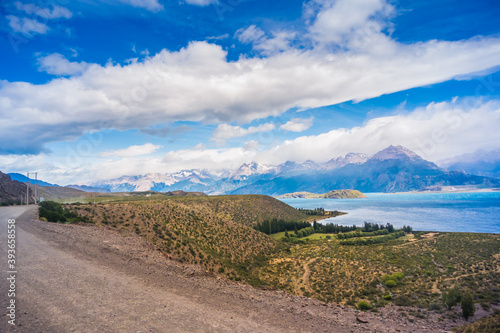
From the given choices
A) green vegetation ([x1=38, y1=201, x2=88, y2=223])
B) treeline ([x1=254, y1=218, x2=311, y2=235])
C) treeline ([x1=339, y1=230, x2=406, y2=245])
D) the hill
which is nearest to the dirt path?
green vegetation ([x1=38, y1=201, x2=88, y2=223])

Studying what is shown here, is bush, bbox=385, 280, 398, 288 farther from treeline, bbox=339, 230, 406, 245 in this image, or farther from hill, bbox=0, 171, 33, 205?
hill, bbox=0, 171, 33, 205

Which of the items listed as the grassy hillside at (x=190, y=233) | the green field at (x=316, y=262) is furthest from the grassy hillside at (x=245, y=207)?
the green field at (x=316, y=262)

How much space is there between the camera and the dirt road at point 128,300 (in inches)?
311

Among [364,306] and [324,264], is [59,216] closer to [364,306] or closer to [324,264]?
[364,306]

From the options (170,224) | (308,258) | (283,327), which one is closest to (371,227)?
(308,258)

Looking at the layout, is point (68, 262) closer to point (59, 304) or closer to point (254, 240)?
point (59, 304)

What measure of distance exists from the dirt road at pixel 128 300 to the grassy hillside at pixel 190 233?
7458 mm

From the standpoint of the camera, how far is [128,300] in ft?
31.8

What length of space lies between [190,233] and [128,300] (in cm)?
3528

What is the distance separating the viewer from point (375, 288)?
37.9 m

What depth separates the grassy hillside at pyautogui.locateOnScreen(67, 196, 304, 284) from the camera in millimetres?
29234

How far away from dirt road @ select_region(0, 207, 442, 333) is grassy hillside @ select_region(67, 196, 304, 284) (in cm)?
746

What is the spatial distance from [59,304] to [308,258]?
189 ft

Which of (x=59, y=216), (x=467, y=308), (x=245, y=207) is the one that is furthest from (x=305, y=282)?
(x=245, y=207)
